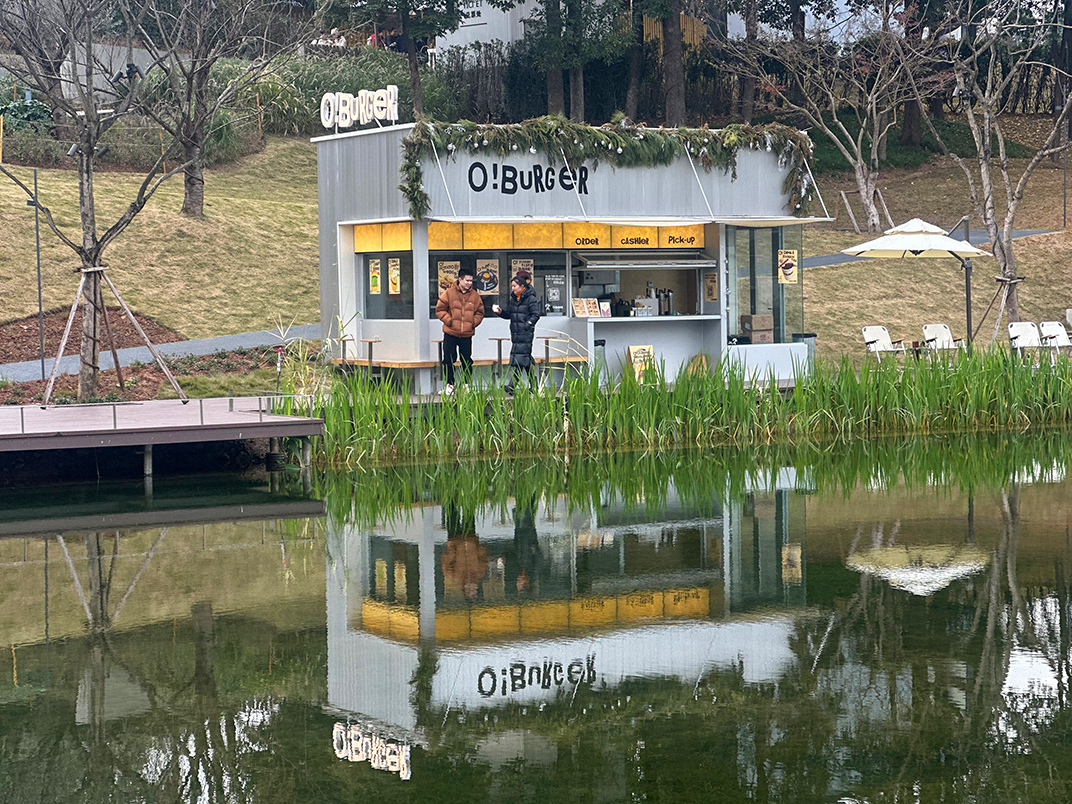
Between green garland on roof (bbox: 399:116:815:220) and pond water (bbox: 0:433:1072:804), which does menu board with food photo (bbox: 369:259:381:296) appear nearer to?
green garland on roof (bbox: 399:116:815:220)

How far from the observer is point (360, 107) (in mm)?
21469

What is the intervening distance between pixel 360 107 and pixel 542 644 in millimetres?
14002

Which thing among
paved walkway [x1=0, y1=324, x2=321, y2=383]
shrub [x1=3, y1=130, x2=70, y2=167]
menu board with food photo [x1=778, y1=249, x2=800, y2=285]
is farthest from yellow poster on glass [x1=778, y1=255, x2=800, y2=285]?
shrub [x1=3, y1=130, x2=70, y2=167]

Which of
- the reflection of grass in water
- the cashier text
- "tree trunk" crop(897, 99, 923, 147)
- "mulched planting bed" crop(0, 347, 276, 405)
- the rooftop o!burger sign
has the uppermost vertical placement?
"tree trunk" crop(897, 99, 923, 147)

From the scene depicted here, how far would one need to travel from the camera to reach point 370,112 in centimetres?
2120

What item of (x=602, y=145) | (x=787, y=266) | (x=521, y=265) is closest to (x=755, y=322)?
(x=787, y=266)

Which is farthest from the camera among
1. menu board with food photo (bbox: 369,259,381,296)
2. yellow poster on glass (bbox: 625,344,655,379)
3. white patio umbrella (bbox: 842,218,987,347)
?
white patio umbrella (bbox: 842,218,987,347)

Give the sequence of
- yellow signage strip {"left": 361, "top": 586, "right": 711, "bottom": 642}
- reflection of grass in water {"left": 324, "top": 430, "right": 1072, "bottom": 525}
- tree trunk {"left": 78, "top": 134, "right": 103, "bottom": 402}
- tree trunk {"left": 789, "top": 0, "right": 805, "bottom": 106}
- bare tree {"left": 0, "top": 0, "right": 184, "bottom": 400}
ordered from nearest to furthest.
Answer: yellow signage strip {"left": 361, "top": 586, "right": 711, "bottom": 642} → reflection of grass in water {"left": 324, "top": 430, "right": 1072, "bottom": 525} → bare tree {"left": 0, "top": 0, "right": 184, "bottom": 400} → tree trunk {"left": 78, "top": 134, "right": 103, "bottom": 402} → tree trunk {"left": 789, "top": 0, "right": 805, "bottom": 106}

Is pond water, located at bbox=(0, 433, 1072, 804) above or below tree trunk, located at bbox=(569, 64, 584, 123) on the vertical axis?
below

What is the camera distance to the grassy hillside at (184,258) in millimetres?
26438

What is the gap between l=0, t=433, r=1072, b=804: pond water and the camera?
6.71 m

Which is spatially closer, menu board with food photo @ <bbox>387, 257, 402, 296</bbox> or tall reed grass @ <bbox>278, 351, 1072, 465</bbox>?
tall reed grass @ <bbox>278, 351, 1072, 465</bbox>

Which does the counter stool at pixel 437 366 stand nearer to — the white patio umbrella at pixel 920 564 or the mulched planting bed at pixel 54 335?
the mulched planting bed at pixel 54 335

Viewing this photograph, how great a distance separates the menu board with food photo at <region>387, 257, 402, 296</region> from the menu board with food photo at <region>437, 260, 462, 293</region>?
572 millimetres
